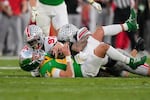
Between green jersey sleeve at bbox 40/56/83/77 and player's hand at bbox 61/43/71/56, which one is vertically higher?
player's hand at bbox 61/43/71/56

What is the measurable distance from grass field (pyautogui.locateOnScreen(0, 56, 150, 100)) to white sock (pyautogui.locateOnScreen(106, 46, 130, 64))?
27cm

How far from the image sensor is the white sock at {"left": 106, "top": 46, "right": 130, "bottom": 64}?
387 inches

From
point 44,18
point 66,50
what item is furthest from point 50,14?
point 66,50

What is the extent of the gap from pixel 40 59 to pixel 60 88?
119 cm

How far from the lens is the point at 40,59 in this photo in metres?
9.95

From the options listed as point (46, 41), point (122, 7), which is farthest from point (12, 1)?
point (46, 41)

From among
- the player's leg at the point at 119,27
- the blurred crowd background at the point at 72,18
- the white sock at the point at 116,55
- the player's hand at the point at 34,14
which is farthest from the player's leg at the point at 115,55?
the blurred crowd background at the point at 72,18

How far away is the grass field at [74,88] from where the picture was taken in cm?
806

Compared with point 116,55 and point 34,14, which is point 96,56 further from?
point 34,14

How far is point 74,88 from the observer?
8.81 meters

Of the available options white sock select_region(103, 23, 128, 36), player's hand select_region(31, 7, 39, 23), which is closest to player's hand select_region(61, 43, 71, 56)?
white sock select_region(103, 23, 128, 36)

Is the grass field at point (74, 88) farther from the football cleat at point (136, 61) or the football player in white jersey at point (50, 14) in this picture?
the football player in white jersey at point (50, 14)

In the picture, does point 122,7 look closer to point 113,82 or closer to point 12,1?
point 12,1

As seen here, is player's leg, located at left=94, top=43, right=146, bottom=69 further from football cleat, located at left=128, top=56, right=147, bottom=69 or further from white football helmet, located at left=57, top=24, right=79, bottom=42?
white football helmet, located at left=57, top=24, right=79, bottom=42
